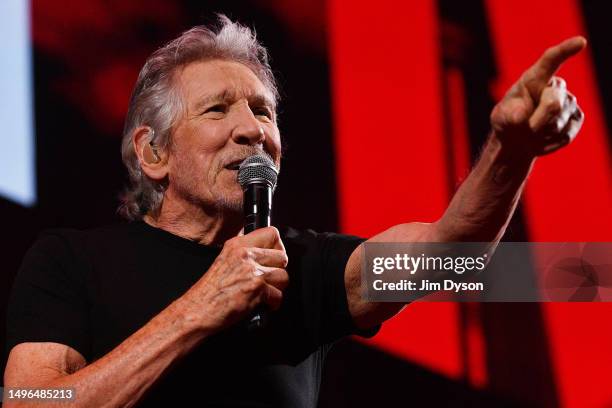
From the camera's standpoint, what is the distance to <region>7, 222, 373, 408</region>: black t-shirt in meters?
1.26

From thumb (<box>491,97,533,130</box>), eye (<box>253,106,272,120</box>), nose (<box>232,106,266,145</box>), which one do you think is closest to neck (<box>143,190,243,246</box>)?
nose (<box>232,106,266,145</box>)

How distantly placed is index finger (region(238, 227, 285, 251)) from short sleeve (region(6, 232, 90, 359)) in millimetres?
354

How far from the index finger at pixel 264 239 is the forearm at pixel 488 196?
0.28m

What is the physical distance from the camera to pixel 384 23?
2.20 metres

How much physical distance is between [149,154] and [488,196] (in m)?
0.82

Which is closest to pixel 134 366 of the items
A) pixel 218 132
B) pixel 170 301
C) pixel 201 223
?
pixel 170 301

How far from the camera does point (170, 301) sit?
134cm

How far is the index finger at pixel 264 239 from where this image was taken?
1148mm

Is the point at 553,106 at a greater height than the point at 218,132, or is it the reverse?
the point at 218,132

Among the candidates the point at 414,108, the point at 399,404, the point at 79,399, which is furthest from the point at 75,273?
the point at 414,108

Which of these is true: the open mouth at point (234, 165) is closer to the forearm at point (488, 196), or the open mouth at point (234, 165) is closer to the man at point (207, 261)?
the man at point (207, 261)

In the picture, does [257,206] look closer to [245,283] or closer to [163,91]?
[245,283]

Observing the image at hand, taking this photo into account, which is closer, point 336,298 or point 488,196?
point 488,196

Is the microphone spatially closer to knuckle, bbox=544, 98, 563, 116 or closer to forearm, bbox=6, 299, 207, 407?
forearm, bbox=6, 299, 207, 407
